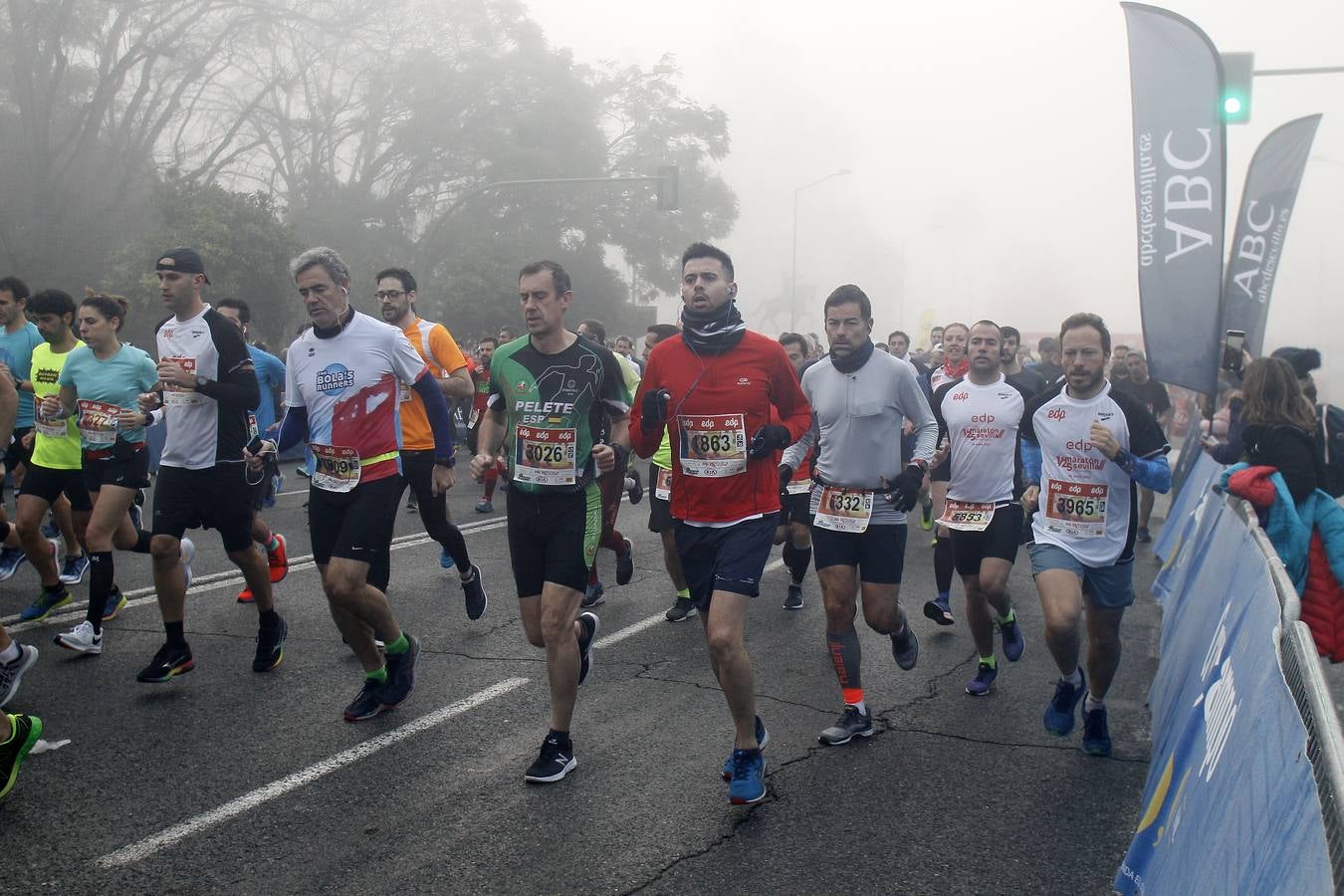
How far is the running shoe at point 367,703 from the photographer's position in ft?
16.9

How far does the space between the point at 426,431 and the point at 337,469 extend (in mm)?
1894

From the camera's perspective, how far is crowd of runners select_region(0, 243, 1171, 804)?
15.0 feet

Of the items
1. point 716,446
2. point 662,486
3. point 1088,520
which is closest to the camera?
point 716,446

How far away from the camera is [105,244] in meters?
28.7

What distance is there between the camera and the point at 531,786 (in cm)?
443

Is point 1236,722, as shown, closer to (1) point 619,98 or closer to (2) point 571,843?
(2) point 571,843

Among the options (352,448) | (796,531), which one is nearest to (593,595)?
(796,531)

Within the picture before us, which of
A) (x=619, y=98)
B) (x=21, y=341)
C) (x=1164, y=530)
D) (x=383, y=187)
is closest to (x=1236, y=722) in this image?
(x=21, y=341)

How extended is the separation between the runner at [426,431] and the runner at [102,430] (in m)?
1.47

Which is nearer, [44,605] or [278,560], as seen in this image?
[44,605]

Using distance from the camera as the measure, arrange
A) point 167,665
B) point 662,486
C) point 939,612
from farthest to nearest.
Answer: point 662,486, point 939,612, point 167,665

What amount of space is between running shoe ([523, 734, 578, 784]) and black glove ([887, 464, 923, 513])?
1.87 m

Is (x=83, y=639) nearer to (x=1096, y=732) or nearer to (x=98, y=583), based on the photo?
(x=98, y=583)

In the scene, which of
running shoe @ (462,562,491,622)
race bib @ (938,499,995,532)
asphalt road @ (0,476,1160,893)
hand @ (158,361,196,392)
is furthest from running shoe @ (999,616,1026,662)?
hand @ (158,361,196,392)
